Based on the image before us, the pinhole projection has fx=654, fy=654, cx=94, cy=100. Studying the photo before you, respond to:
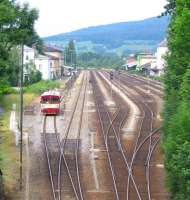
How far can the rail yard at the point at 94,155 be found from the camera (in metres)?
26.0

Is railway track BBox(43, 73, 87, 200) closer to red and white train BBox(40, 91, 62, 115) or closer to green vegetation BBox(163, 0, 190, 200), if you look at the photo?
green vegetation BBox(163, 0, 190, 200)

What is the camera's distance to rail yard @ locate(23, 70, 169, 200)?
85.2ft

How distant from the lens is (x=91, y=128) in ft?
141

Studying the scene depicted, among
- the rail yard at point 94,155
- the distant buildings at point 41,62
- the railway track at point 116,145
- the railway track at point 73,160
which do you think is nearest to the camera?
the rail yard at point 94,155

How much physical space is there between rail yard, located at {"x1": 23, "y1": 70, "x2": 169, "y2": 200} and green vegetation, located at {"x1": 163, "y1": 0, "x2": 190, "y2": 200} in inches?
98.4

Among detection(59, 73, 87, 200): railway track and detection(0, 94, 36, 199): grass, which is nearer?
detection(59, 73, 87, 200): railway track

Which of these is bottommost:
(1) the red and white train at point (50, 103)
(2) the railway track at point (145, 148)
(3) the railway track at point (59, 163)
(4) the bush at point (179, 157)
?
(3) the railway track at point (59, 163)

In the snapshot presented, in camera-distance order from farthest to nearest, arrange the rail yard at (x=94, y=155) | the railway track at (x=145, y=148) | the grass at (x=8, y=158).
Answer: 1. the railway track at (x=145, y=148)
2. the grass at (x=8, y=158)
3. the rail yard at (x=94, y=155)

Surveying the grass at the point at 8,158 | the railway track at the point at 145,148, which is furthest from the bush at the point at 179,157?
the grass at the point at 8,158

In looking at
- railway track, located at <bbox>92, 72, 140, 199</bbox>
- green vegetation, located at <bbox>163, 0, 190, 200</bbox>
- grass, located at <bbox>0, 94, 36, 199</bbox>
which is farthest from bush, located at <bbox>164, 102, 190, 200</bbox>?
grass, located at <bbox>0, 94, 36, 199</bbox>

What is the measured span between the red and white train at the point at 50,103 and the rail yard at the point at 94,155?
48 centimetres

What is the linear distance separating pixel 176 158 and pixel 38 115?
105 feet

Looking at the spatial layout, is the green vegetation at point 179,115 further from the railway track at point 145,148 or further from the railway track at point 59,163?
the railway track at point 59,163

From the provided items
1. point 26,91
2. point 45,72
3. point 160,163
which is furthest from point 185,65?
point 45,72
